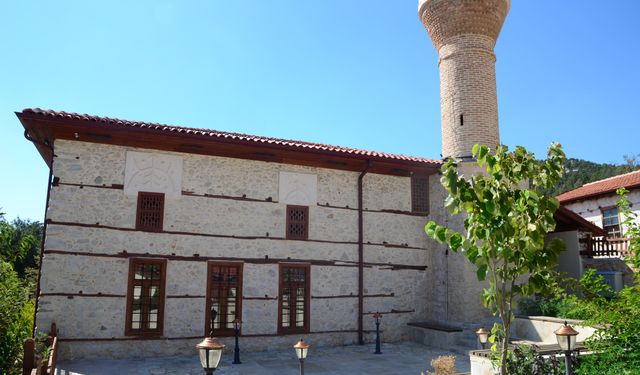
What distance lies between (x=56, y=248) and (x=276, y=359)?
5.53 metres

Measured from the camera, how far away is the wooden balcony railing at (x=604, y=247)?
16.2 meters

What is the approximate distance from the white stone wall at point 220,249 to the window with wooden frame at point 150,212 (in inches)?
5.6

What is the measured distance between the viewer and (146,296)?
1146 centimetres

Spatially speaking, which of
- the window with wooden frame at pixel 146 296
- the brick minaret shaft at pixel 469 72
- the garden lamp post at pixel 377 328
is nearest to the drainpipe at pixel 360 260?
the garden lamp post at pixel 377 328

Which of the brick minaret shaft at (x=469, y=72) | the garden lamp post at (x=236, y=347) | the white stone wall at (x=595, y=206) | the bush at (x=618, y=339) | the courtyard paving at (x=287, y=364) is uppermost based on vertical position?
the brick minaret shaft at (x=469, y=72)

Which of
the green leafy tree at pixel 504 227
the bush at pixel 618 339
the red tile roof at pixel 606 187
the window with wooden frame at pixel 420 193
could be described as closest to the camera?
the green leafy tree at pixel 504 227

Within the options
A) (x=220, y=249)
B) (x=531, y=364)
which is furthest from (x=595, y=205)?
(x=220, y=249)

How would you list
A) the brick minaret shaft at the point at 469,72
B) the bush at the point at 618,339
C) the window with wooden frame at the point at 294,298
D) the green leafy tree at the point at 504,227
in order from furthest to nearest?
the brick minaret shaft at the point at 469,72, the window with wooden frame at the point at 294,298, the bush at the point at 618,339, the green leafy tree at the point at 504,227

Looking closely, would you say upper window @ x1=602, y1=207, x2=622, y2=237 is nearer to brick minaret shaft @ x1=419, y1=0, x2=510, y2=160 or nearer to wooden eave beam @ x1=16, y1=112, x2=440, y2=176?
brick minaret shaft @ x1=419, y1=0, x2=510, y2=160

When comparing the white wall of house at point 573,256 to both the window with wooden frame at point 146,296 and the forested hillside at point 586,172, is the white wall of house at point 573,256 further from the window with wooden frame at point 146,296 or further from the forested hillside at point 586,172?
the forested hillside at point 586,172

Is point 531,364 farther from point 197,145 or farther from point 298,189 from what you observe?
point 197,145

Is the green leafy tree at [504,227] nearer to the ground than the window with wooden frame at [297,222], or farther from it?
nearer to the ground

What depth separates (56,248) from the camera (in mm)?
10836

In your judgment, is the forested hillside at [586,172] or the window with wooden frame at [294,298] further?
the forested hillside at [586,172]
